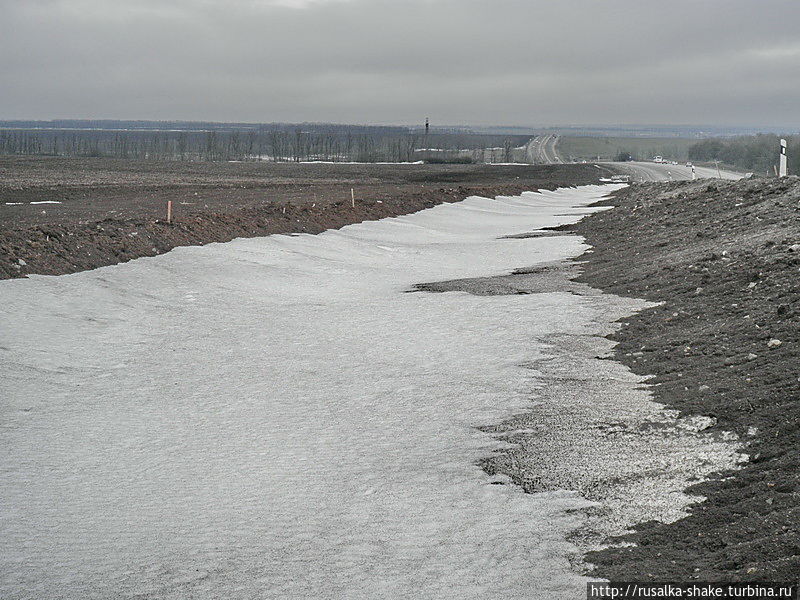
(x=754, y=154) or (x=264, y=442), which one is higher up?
(x=754, y=154)

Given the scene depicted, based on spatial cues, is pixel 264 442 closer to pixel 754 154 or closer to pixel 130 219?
pixel 130 219

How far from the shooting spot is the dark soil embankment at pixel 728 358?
5.93 metres

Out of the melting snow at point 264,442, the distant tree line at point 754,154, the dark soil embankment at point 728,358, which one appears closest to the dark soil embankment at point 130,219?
the melting snow at point 264,442

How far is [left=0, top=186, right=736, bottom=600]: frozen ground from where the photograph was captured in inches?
251

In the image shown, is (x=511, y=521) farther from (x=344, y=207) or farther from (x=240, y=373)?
(x=344, y=207)

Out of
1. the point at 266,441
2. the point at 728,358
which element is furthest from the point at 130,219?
the point at 728,358

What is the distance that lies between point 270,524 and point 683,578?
3333mm

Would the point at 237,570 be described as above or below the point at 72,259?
below

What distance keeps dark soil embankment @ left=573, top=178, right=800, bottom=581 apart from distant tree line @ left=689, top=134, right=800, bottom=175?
182ft

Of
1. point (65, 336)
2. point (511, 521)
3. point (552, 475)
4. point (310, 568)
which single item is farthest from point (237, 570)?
point (65, 336)

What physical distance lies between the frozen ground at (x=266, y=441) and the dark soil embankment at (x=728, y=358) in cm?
85

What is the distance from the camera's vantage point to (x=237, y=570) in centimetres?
636

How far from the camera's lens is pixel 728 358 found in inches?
413

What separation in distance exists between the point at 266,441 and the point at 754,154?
120 m
